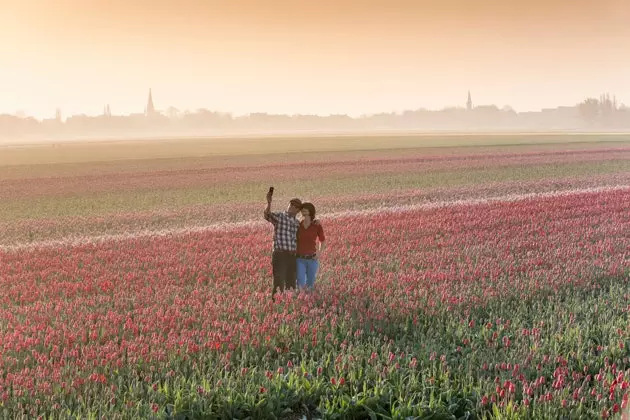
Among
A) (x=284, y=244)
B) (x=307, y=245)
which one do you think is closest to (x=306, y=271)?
(x=307, y=245)

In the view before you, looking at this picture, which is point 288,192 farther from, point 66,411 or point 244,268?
point 66,411

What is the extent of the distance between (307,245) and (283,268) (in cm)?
55

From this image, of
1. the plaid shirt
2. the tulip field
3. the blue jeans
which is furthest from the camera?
the blue jeans

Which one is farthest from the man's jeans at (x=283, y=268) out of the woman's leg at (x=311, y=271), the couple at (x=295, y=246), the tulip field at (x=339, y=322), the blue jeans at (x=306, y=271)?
the tulip field at (x=339, y=322)

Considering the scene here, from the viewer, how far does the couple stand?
10461 mm

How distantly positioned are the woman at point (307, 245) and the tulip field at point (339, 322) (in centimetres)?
40

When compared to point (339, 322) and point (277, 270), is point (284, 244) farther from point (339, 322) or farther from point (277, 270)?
point (339, 322)

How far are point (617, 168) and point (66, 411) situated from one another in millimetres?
43298

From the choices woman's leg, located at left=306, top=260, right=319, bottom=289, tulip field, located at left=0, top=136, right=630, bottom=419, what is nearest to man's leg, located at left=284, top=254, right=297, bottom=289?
woman's leg, located at left=306, top=260, right=319, bottom=289

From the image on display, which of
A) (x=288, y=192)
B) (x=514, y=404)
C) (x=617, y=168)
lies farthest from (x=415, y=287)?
(x=617, y=168)

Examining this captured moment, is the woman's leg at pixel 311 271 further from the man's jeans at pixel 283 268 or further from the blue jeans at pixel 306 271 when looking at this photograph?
the man's jeans at pixel 283 268

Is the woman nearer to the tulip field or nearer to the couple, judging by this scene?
the couple

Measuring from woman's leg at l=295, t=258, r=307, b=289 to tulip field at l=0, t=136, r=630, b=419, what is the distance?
Result: 340mm

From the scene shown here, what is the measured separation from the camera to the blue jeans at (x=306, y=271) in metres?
10.9
